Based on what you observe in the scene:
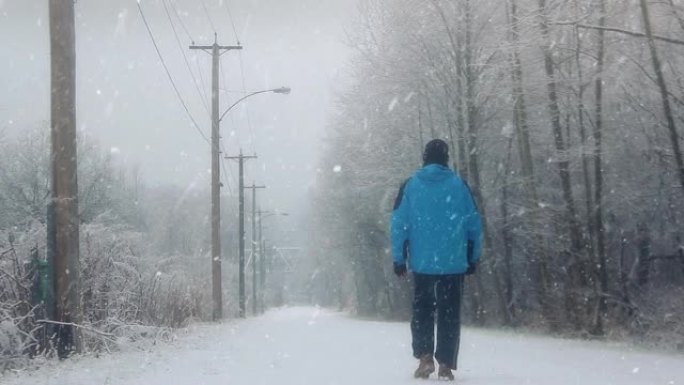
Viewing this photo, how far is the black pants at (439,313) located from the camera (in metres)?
6.61

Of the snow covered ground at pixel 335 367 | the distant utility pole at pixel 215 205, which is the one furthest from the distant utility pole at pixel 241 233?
the snow covered ground at pixel 335 367

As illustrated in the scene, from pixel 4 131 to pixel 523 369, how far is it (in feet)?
126

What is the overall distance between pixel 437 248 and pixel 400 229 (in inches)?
14.1

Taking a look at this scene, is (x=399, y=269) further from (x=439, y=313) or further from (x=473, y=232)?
(x=473, y=232)

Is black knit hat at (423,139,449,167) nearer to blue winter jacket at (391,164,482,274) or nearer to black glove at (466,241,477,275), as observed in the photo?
blue winter jacket at (391,164,482,274)

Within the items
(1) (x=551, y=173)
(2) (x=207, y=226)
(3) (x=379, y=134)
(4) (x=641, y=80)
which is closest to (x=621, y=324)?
(4) (x=641, y=80)

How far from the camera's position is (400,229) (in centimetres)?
676

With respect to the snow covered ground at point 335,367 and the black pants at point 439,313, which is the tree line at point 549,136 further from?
the black pants at point 439,313

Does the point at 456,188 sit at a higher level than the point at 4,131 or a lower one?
lower

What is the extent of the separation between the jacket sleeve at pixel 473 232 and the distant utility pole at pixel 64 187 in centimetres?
473

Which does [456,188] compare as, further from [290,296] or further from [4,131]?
[290,296]

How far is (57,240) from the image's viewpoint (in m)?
9.01

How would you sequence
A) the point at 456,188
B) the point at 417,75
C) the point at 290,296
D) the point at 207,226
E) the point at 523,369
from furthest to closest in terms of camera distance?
1. the point at 290,296
2. the point at 207,226
3. the point at 417,75
4. the point at 523,369
5. the point at 456,188

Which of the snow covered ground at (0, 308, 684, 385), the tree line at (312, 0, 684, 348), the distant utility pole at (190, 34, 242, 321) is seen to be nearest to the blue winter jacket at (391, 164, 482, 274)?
the snow covered ground at (0, 308, 684, 385)
